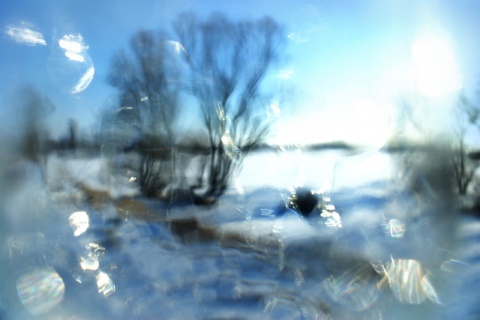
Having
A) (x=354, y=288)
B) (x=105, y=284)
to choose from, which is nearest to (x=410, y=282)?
(x=354, y=288)

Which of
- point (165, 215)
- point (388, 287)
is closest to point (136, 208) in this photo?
point (165, 215)

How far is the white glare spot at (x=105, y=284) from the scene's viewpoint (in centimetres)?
387

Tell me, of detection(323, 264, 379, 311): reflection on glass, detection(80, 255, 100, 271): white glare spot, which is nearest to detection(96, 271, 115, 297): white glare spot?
detection(80, 255, 100, 271): white glare spot

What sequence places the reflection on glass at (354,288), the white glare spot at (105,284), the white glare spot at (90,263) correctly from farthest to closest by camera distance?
1. the white glare spot at (90,263)
2. the white glare spot at (105,284)
3. the reflection on glass at (354,288)

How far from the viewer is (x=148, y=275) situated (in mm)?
4359

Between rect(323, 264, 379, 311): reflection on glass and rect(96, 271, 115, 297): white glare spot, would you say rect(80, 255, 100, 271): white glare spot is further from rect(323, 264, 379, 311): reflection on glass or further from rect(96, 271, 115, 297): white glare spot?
rect(323, 264, 379, 311): reflection on glass

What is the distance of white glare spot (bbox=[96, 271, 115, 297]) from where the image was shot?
3868mm

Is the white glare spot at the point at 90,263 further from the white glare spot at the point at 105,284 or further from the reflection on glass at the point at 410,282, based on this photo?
the reflection on glass at the point at 410,282

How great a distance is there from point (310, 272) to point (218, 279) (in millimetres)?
1117

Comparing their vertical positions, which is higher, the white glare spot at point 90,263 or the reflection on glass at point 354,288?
the reflection on glass at point 354,288

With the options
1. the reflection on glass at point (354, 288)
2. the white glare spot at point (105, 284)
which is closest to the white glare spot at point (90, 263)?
the white glare spot at point (105, 284)

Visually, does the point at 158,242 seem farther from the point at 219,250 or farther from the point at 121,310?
the point at 121,310

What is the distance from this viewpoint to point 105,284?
409 centimetres

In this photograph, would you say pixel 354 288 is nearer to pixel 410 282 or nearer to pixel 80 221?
pixel 410 282
